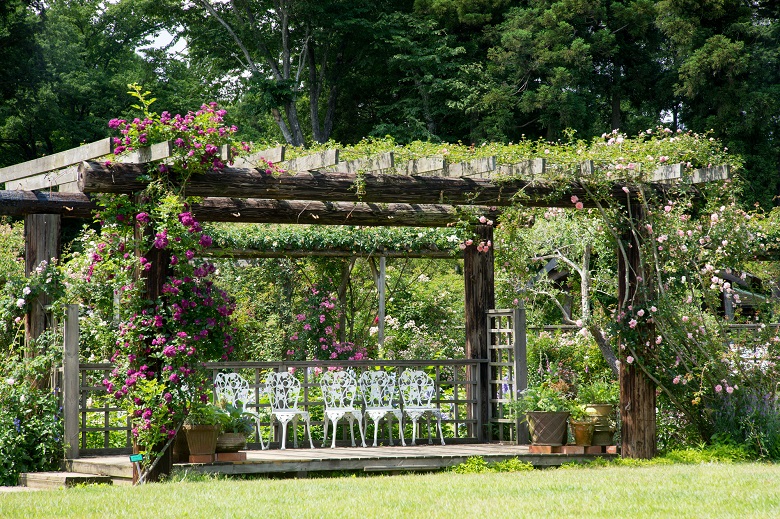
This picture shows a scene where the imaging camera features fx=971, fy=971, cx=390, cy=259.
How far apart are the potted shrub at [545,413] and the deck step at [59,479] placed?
13.0 feet

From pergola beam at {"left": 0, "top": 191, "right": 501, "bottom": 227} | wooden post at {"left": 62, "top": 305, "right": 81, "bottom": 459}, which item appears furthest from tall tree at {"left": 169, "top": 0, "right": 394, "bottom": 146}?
wooden post at {"left": 62, "top": 305, "right": 81, "bottom": 459}

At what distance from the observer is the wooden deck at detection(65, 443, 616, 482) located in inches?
322

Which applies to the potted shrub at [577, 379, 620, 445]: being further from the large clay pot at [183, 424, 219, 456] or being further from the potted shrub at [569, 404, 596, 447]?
the large clay pot at [183, 424, 219, 456]

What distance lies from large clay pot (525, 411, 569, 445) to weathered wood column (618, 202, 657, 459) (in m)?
0.59

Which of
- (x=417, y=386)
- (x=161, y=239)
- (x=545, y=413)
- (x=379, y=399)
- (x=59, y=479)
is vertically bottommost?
(x=59, y=479)

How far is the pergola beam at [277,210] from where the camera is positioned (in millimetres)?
9047

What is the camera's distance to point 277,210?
9656mm

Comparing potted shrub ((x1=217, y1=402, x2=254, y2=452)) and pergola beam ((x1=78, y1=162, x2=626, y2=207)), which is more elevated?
pergola beam ((x1=78, y1=162, x2=626, y2=207))

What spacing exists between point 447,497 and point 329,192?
3013 mm

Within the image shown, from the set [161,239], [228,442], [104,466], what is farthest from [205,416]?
[161,239]

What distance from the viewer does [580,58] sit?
21.4 metres

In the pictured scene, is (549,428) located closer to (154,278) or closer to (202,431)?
(202,431)

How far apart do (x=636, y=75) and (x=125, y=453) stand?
17440 mm

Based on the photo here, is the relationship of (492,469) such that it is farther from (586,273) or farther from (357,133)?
(357,133)
